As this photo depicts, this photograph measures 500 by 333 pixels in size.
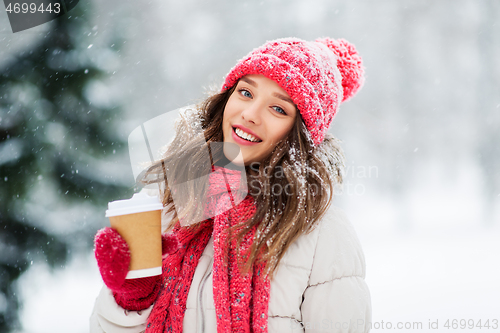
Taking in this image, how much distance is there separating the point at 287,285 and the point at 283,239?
7.1 inches

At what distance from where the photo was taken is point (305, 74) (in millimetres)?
1411

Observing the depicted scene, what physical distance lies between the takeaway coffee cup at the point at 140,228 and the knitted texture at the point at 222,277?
0.86 ft

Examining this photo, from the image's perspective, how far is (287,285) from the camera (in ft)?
4.15

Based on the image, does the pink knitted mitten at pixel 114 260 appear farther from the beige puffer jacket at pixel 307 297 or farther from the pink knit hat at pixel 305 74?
the pink knit hat at pixel 305 74

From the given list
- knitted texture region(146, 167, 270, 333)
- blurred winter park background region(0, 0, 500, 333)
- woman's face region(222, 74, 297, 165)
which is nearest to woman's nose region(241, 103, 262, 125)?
woman's face region(222, 74, 297, 165)

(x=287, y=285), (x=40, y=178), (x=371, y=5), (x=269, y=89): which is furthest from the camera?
(x=371, y=5)

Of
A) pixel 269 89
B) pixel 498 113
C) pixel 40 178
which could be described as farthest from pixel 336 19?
pixel 40 178

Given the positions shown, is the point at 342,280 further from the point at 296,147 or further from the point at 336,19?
the point at 336,19

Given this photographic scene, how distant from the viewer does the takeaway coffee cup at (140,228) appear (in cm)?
105

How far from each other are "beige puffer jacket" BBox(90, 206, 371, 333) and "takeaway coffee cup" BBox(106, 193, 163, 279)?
29 centimetres

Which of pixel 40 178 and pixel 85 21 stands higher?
pixel 85 21

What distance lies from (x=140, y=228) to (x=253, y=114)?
666 mm

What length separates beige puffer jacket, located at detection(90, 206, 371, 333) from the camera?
1232 mm

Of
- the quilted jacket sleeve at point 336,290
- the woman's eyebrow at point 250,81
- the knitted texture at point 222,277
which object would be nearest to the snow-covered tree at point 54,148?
the knitted texture at point 222,277
